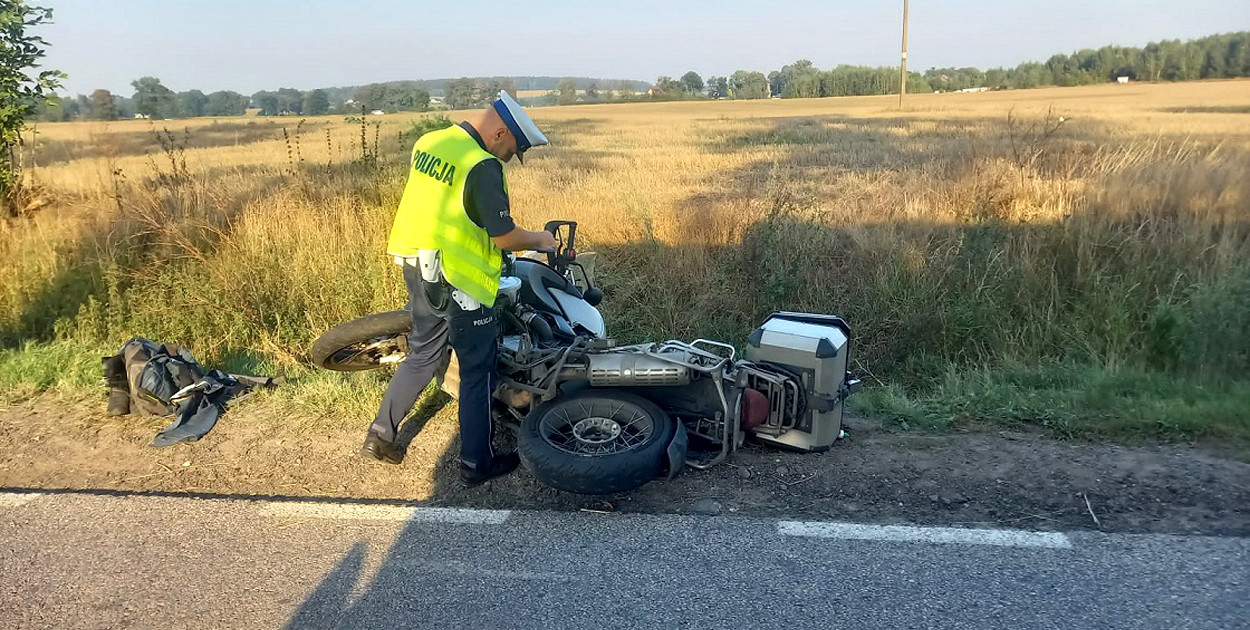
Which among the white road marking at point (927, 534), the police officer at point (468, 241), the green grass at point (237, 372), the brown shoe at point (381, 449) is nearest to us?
the white road marking at point (927, 534)

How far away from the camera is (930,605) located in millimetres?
2891

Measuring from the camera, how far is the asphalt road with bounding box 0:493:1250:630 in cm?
288

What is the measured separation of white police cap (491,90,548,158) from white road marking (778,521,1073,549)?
6.82 feet

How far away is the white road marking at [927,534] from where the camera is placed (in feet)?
10.9

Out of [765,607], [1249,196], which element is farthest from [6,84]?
[1249,196]

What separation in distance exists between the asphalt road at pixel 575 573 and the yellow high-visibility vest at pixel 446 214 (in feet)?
3.64

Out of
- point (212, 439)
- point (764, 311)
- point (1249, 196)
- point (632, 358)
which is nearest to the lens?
point (632, 358)

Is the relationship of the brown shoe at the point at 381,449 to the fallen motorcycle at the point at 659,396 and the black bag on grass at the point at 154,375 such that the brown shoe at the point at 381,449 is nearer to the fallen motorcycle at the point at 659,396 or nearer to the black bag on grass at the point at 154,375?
the fallen motorcycle at the point at 659,396

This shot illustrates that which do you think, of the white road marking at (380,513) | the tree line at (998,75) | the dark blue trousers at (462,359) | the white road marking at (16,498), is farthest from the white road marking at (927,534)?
the tree line at (998,75)

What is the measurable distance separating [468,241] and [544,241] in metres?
0.39

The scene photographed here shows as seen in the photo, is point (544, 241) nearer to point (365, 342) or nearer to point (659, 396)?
point (659, 396)

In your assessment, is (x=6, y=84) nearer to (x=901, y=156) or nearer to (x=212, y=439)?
(x=212, y=439)

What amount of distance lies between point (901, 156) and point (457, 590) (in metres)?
15.2

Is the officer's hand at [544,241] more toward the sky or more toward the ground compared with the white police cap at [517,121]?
more toward the ground
